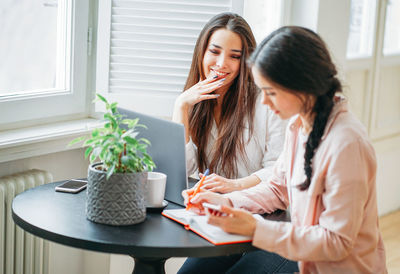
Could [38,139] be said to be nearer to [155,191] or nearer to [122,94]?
[122,94]

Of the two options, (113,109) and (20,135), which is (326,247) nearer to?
(113,109)

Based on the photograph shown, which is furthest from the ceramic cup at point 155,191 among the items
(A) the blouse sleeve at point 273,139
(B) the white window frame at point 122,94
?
(B) the white window frame at point 122,94

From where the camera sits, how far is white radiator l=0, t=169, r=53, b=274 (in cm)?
211

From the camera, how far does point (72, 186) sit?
6.08 ft

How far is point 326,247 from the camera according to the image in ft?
4.54

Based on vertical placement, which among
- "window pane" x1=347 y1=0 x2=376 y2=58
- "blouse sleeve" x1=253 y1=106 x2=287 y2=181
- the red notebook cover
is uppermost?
"window pane" x1=347 y1=0 x2=376 y2=58

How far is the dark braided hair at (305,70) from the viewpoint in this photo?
1.40 meters

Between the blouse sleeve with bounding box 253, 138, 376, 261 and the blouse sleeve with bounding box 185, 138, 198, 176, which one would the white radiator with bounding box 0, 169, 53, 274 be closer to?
the blouse sleeve with bounding box 185, 138, 198, 176

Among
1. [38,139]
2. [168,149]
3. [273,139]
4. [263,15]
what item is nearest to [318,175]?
[168,149]

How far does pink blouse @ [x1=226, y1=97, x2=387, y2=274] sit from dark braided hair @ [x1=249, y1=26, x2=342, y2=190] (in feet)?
0.08

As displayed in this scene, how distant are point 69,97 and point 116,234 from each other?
1.11 m

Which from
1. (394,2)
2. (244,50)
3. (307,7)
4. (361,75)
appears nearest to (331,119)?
(244,50)

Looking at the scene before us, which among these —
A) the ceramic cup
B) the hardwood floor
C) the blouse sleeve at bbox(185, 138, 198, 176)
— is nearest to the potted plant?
the ceramic cup

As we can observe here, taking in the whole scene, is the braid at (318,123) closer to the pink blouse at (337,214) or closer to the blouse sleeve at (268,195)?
the pink blouse at (337,214)
